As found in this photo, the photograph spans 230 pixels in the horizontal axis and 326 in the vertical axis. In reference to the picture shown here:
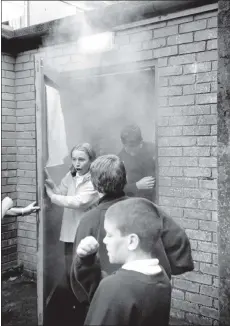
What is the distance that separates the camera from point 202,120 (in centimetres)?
339

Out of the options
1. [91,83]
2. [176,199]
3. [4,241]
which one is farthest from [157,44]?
[4,241]

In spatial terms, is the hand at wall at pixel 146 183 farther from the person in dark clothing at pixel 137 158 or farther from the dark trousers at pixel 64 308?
the dark trousers at pixel 64 308

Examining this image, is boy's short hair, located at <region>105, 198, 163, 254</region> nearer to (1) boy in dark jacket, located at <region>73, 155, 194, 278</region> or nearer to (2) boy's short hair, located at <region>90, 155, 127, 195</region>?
(1) boy in dark jacket, located at <region>73, 155, 194, 278</region>

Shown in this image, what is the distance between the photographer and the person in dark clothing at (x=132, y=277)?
5.23 feet

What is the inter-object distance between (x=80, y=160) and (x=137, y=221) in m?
1.75

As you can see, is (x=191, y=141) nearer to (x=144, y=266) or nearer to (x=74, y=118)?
(x=144, y=266)

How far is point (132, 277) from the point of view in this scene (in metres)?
1.66

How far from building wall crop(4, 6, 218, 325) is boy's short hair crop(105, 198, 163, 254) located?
164 centimetres

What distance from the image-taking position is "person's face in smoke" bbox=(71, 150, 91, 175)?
11.4 feet

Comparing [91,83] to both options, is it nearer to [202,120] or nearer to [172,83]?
[172,83]

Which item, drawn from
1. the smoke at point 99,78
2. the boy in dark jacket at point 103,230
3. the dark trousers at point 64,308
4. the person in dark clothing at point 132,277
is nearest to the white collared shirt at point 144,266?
the person in dark clothing at point 132,277

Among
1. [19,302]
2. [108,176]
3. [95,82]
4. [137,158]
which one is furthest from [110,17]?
[19,302]

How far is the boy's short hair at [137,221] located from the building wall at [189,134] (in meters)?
1.64

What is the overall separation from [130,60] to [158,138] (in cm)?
88
